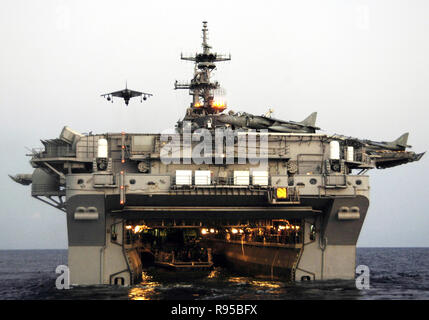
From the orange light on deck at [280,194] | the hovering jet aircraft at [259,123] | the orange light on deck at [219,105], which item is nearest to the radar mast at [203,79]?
the orange light on deck at [219,105]

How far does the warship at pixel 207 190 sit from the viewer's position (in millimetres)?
29359

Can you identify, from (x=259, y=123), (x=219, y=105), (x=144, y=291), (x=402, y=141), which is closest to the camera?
(x=144, y=291)

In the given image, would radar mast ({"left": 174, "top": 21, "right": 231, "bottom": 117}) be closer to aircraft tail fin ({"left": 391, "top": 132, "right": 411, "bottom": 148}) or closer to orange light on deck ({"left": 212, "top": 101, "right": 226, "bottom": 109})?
orange light on deck ({"left": 212, "top": 101, "right": 226, "bottom": 109})

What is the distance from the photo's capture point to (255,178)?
2967 cm

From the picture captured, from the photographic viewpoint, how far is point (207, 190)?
96.0 feet

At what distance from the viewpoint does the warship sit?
29.4 meters

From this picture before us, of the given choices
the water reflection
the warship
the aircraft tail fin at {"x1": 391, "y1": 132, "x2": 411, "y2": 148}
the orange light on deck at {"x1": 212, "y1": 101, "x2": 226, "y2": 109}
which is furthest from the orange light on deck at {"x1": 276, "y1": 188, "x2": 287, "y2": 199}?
the orange light on deck at {"x1": 212, "y1": 101, "x2": 226, "y2": 109}

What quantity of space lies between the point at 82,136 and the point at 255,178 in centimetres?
899

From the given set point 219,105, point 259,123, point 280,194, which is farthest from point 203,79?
point 280,194

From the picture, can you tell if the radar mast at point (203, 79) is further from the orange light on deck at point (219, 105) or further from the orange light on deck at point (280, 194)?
the orange light on deck at point (280, 194)

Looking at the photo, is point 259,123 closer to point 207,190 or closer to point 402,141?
point 207,190

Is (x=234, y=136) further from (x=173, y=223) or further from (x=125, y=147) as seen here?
(x=173, y=223)

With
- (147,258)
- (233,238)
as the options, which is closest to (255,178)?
(233,238)

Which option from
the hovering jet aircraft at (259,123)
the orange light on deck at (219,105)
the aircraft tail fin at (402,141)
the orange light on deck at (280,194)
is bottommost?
the orange light on deck at (280,194)
